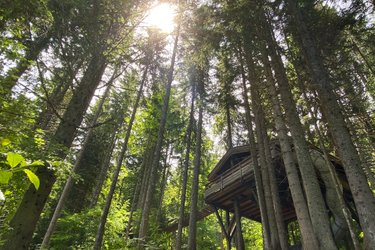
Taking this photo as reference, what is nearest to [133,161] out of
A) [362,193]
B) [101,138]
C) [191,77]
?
[101,138]

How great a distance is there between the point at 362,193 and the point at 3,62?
336 inches

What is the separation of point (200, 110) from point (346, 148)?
1175cm

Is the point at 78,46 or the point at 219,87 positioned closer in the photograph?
the point at 78,46

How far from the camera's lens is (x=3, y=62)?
18.1ft

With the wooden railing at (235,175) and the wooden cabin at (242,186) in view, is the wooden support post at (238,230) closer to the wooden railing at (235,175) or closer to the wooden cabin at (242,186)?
the wooden cabin at (242,186)

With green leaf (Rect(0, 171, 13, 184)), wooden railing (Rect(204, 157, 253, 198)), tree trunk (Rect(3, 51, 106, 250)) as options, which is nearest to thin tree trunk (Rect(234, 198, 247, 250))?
wooden railing (Rect(204, 157, 253, 198))

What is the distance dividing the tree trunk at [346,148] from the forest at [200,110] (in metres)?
0.03

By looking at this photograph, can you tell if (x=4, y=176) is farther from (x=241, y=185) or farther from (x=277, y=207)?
(x=241, y=185)

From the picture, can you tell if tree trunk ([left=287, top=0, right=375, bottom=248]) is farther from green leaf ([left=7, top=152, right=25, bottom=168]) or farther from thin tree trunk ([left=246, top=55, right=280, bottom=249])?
green leaf ([left=7, top=152, right=25, bottom=168])

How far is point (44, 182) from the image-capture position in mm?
4551

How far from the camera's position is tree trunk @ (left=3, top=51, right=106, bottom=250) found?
4.18 metres

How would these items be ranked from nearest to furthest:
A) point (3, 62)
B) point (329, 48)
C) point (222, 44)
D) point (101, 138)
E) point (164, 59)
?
point (3, 62) < point (329, 48) < point (222, 44) < point (164, 59) < point (101, 138)

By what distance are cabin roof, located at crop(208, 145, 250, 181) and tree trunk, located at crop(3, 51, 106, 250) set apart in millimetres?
9485

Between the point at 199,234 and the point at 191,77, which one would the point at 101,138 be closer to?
the point at 191,77
